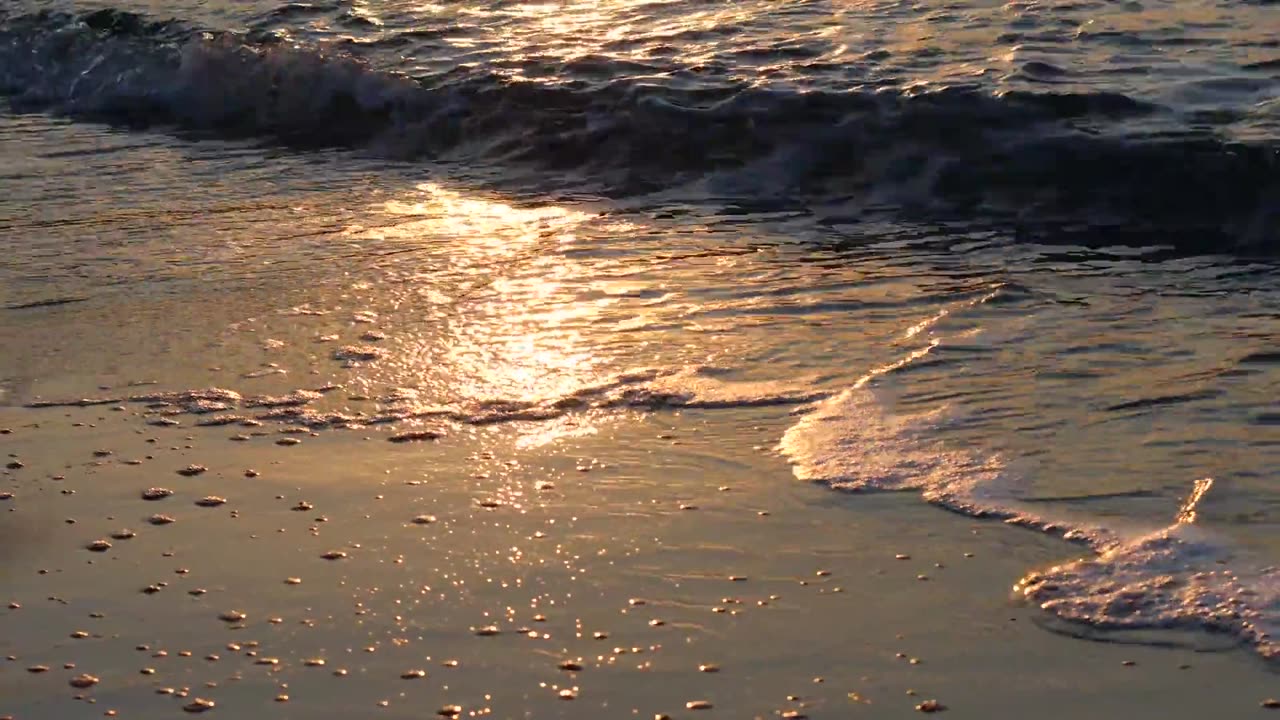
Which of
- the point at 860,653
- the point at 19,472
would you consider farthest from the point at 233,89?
the point at 860,653

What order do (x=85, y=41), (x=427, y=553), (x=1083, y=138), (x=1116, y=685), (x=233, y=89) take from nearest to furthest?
(x=1116, y=685), (x=427, y=553), (x=1083, y=138), (x=233, y=89), (x=85, y=41)

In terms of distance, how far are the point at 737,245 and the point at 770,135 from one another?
1.95 meters

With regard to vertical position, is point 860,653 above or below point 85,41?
below

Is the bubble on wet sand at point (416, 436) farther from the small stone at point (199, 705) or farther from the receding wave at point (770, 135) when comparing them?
the receding wave at point (770, 135)

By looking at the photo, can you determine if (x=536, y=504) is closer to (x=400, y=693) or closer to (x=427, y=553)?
(x=427, y=553)

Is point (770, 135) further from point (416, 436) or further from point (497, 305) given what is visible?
point (416, 436)

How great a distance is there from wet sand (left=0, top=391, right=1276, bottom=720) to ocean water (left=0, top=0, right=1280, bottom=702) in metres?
0.16

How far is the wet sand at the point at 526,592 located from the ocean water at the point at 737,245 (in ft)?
0.52

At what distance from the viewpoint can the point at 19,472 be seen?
4.34 metres

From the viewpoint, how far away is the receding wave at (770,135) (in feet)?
24.3

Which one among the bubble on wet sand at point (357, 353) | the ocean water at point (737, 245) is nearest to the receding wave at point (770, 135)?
the ocean water at point (737, 245)

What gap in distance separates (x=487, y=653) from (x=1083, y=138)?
546cm

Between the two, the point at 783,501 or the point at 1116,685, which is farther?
the point at 783,501

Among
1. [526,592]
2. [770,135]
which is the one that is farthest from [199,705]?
[770,135]
